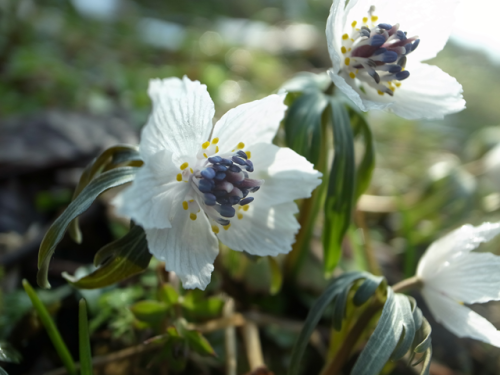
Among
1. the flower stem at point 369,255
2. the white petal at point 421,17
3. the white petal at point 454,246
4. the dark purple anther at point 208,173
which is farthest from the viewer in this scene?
the flower stem at point 369,255

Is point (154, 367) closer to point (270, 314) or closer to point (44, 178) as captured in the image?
point (270, 314)

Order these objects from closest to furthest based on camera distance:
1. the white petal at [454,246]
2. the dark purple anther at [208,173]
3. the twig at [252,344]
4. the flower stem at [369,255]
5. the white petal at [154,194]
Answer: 1. the white petal at [154,194]
2. the dark purple anther at [208,173]
3. the white petal at [454,246]
4. the twig at [252,344]
5. the flower stem at [369,255]

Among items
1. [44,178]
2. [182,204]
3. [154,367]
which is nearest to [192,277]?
[182,204]

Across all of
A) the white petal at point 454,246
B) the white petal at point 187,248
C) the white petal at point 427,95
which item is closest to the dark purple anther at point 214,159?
the white petal at point 187,248

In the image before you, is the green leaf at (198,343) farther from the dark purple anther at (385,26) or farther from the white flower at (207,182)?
the dark purple anther at (385,26)

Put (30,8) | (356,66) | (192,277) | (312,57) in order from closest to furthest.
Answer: (192,277) < (356,66) < (30,8) < (312,57)

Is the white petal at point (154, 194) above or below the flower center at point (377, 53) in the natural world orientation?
below

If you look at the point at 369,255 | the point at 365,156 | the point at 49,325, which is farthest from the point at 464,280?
the point at 49,325
